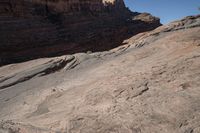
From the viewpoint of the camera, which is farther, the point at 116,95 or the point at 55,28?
the point at 55,28

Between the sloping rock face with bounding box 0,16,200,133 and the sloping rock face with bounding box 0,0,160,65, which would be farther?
Result: the sloping rock face with bounding box 0,0,160,65

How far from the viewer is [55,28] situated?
35219 millimetres

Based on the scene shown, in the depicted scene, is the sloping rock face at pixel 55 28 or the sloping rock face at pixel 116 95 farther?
the sloping rock face at pixel 55 28

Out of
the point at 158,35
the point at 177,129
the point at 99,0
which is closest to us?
the point at 177,129

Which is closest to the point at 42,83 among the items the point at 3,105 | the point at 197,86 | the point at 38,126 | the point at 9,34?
the point at 3,105

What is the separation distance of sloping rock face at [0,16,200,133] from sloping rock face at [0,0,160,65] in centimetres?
1621

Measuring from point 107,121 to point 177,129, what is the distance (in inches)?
55.7

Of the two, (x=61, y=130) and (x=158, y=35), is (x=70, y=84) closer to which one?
(x=61, y=130)

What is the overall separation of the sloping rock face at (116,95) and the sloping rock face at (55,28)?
638 inches

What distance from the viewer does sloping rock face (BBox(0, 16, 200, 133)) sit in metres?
6.59

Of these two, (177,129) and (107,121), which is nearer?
(177,129)

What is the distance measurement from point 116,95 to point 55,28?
2806cm

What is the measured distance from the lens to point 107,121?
22.1 ft

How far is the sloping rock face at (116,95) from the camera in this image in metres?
6.59
